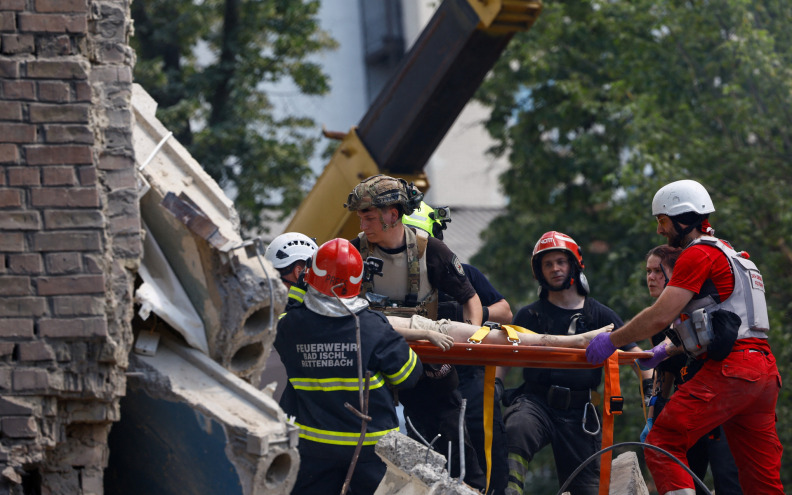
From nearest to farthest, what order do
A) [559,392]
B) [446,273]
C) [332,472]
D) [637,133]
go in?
1. [332,472]
2. [446,273]
3. [559,392]
4. [637,133]

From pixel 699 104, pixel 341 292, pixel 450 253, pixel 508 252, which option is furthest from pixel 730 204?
pixel 341 292

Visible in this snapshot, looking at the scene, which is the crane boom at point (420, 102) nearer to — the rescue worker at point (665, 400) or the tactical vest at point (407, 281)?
the tactical vest at point (407, 281)

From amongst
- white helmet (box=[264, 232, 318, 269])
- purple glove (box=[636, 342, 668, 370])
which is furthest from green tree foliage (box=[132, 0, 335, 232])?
purple glove (box=[636, 342, 668, 370])

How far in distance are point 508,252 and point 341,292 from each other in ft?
43.2

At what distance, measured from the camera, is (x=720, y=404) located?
223 inches

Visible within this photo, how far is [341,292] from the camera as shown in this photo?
5449 mm

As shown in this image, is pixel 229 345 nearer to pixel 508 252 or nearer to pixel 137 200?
pixel 137 200

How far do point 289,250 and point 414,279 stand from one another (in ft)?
3.06

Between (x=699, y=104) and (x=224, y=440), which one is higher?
(x=699, y=104)

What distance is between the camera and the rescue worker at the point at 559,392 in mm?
6621

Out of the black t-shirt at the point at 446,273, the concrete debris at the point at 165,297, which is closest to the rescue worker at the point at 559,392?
the black t-shirt at the point at 446,273

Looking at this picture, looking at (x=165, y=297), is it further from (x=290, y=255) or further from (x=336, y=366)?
(x=290, y=255)

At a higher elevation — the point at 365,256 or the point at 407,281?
the point at 365,256

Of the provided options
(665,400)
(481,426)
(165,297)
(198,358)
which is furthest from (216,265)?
(665,400)
